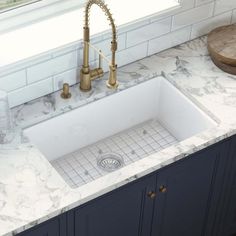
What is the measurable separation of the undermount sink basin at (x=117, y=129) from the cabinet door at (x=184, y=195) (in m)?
0.18

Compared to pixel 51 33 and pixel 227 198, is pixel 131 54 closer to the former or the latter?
pixel 51 33

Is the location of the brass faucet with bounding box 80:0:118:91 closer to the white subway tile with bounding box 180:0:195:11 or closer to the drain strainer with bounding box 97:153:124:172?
the drain strainer with bounding box 97:153:124:172

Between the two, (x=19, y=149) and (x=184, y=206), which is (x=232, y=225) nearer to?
(x=184, y=206)

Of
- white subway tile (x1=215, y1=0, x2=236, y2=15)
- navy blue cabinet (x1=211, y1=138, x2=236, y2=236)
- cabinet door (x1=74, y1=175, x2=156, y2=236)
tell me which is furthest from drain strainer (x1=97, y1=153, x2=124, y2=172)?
white subway tile (x1=215, y1=0, x2=236, y2=15)

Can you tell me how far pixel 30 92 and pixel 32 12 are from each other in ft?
1.14

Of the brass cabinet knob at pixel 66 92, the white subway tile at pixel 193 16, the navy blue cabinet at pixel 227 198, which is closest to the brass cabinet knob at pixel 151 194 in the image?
the navy blue cabinet at pixel 227 198

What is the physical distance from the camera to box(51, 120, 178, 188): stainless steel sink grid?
3182 mm

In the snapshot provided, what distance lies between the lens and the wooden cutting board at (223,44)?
3.37 meters

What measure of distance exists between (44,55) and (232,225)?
136 cm

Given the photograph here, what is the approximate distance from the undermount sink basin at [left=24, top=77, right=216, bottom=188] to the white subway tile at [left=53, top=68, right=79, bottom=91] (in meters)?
0.14

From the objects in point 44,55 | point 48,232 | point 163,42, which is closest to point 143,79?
point 163,42

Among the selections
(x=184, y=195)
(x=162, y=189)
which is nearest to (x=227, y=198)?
(x=184, y=195)

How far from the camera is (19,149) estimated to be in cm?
298

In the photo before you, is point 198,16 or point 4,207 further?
point 198,16
